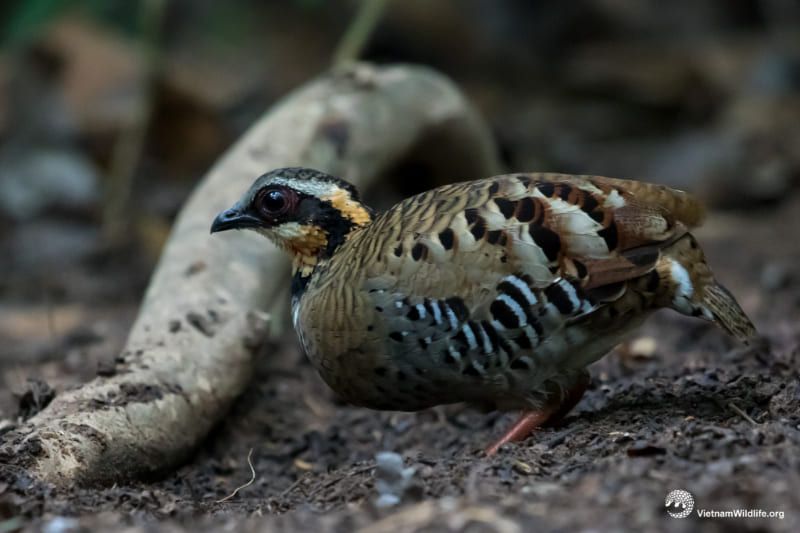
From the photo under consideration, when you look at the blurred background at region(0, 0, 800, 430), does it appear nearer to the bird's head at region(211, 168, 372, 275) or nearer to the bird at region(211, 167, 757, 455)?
the bird's head at region(211, 168, 372, 275)

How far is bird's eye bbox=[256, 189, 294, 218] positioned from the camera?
4.74 metres

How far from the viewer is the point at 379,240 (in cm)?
439

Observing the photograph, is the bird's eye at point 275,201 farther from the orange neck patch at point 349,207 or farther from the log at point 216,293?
the log at point 216,293

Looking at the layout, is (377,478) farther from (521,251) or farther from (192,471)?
(192,471)

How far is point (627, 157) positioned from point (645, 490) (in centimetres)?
961

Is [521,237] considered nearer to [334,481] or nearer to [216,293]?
[334,481]

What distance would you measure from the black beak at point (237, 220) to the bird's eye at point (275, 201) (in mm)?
74

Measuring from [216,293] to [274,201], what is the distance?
1036mm

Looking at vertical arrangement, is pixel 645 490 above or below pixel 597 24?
below

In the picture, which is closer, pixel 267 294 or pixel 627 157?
pixel 267 294

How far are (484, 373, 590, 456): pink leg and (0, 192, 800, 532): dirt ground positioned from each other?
0.07 meters

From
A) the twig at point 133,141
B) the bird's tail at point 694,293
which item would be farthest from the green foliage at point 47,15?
the bird's tail at point 694,293

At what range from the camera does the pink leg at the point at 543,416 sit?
445 centimetres

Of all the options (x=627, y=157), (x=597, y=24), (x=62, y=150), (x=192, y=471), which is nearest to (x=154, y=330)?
(x=192, y=471)
